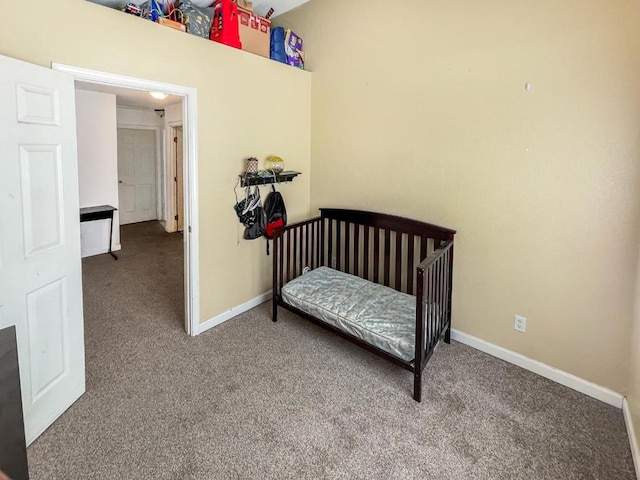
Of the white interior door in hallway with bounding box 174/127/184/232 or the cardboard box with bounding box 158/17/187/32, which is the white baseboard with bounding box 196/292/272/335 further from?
the white interior door in hallway with bounding box 174/127/184/232

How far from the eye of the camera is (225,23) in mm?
2840

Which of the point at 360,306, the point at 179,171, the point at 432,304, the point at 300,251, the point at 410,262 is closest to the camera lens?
the point at 432,304

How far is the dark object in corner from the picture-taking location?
111 centimetres

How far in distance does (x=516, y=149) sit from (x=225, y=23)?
7.63 feet

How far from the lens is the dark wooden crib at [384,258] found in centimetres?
224

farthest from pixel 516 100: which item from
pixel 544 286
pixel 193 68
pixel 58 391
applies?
pixel 58 391

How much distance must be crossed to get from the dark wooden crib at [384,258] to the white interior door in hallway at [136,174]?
16.3 feet

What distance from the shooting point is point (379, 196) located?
3.19 meters

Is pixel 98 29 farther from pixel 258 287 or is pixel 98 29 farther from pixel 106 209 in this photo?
pixel 106 209

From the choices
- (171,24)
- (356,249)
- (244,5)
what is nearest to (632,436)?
(356,249)

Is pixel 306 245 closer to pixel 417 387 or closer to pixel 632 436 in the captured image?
pixel 417 387

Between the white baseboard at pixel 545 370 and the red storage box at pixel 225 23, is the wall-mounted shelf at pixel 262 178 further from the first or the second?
the white baseboard at pixel 545 370

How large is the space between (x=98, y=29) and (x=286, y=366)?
94.5 inches

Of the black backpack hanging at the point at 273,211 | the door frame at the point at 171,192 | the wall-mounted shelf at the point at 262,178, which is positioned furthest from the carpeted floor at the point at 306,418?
the door frame at the point at 171,192
